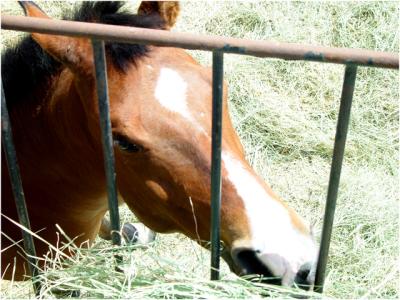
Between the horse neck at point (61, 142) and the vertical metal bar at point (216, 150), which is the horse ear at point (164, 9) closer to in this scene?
the horse neck at point (61, 142)

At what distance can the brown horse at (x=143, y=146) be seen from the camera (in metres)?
1.65

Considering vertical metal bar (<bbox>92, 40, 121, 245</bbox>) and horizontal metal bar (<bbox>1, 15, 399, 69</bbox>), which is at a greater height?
horizontal metal bar (<bbox>1, 15, 399, 69</bbox>)

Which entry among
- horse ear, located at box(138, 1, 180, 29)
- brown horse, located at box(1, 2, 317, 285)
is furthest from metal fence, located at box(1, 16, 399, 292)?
horse ear, located at box(138, 1, 180, 29)

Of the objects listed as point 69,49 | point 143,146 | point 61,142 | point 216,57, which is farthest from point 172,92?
point 61,142

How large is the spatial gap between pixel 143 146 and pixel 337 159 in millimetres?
704

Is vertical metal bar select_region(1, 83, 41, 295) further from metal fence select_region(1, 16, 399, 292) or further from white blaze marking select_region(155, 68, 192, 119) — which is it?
white blaze marking select_region(155, 68, 192, 119)

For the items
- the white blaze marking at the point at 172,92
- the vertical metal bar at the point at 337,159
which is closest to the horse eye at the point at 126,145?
the white blaze marking at the point at 172,92

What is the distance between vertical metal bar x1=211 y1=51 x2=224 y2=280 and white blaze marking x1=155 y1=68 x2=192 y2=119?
396 mm

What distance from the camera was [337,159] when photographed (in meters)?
1.40

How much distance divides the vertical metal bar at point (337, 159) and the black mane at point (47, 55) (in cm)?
87

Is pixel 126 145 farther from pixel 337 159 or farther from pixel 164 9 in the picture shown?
pixel 337 159

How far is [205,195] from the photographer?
71.0 inches

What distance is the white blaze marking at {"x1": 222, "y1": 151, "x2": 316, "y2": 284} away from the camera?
1.57 meters

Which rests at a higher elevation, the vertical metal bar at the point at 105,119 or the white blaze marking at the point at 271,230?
the vertical metal bar at the point at 105,119
